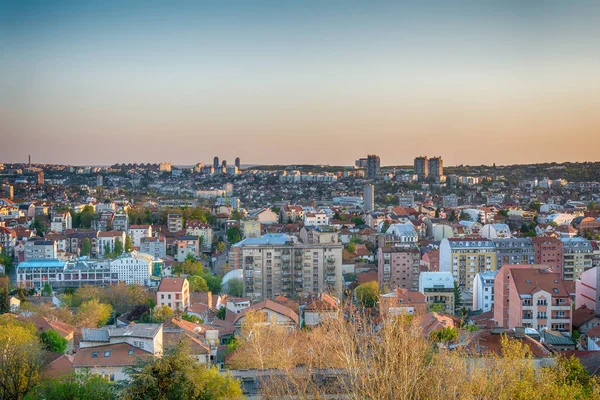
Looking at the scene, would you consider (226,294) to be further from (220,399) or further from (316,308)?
(220,399)

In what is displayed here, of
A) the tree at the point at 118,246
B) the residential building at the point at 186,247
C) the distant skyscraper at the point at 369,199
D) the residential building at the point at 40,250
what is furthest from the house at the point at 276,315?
the distant skyscraper at the point at 369,199

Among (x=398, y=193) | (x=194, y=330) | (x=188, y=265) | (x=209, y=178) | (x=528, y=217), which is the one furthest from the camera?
(x=209, y=178)

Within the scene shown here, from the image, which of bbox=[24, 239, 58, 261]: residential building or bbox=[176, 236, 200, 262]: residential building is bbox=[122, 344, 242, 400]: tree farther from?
bbox=[176, 236, 200, 262]: residential building

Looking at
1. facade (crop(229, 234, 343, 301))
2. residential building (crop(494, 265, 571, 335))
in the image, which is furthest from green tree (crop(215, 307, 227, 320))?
residential building (crop(494, 265, 571, 335))

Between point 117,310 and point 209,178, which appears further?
point 209,178

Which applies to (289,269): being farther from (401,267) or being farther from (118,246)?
(118,246)

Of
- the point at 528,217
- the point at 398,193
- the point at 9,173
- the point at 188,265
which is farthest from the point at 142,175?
the point at 188,265

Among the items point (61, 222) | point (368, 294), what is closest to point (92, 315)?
point (368, 294)
